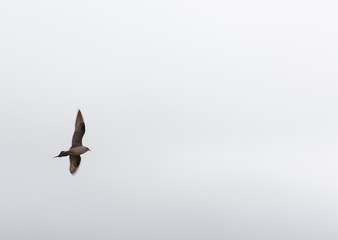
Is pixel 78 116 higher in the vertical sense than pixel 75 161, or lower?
higher

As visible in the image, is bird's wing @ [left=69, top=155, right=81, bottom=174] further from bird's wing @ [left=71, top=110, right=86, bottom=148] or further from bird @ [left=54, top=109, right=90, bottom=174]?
bird's wing @ [left=71, top=110, right=86, bottom=148]

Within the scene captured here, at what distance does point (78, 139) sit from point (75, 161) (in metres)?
3.07

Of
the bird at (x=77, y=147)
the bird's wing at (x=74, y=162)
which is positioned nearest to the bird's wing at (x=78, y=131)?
the bird at (x=77, y=147)

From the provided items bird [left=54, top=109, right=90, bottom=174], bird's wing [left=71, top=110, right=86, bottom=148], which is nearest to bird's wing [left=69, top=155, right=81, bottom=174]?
bird [left=54, top=109, right=90, bottom=174]

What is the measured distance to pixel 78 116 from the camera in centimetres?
7256

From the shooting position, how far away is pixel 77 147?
230ft

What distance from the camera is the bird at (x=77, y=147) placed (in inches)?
2744

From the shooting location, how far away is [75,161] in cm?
7088

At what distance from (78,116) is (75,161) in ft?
21.1

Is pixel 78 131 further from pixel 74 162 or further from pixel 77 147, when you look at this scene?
pixel 74 162

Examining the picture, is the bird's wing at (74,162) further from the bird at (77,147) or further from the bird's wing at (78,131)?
the bird's wing at (78,131)

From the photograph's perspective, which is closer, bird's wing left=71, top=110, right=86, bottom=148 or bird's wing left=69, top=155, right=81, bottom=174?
bird's wing left=69, top=155, right=81, bottom=174

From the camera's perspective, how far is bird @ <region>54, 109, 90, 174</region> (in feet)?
229

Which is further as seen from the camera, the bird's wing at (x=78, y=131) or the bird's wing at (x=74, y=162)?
the bird's wing at (x=78, y=131)
